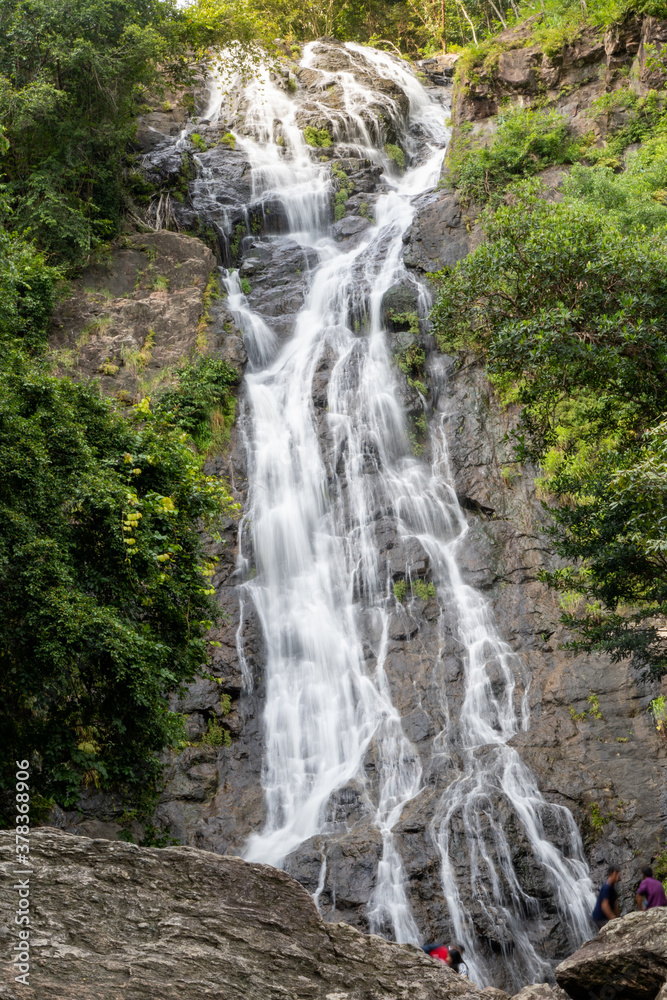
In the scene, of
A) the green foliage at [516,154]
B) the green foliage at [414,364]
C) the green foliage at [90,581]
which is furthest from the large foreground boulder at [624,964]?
the green foliage at [516,154]

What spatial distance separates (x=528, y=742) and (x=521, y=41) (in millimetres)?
24262

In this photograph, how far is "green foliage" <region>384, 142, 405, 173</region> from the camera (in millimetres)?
28266

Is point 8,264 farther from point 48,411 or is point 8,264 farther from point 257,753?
point 257,753

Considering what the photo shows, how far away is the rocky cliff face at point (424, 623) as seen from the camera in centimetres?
1139

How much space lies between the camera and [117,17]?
21219 millimetres

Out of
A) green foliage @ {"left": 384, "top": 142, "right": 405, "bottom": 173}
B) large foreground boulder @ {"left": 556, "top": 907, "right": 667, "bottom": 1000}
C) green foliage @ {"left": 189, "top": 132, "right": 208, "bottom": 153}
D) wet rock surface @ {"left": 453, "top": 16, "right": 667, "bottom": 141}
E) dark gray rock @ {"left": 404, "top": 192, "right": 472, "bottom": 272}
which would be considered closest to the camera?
large foreground boulder @ {"left": 556, "top": 907, "right": 667, "bottom": 1000}

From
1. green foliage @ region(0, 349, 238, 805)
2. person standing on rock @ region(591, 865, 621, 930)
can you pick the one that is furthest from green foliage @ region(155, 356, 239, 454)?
person standing on rock @ region(591, 865, 621, 930)

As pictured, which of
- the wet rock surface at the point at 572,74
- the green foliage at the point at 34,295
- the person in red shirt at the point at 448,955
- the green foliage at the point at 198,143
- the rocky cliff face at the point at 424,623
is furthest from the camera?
the green foliage at the point at 198,143

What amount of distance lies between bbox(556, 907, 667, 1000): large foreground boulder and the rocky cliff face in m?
2.66

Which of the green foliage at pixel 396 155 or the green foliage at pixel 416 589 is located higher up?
the green foliage at pixel 396 155

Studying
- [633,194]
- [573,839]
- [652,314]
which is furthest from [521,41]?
[573,839]

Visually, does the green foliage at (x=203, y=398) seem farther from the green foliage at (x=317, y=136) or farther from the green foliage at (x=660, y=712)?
the green foliage at (x=317, y=136)

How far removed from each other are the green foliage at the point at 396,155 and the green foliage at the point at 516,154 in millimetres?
5266

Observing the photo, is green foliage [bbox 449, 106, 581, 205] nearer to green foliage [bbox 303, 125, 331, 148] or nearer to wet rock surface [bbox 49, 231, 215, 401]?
green foliage [bbox 303, 125, 331, 148]
